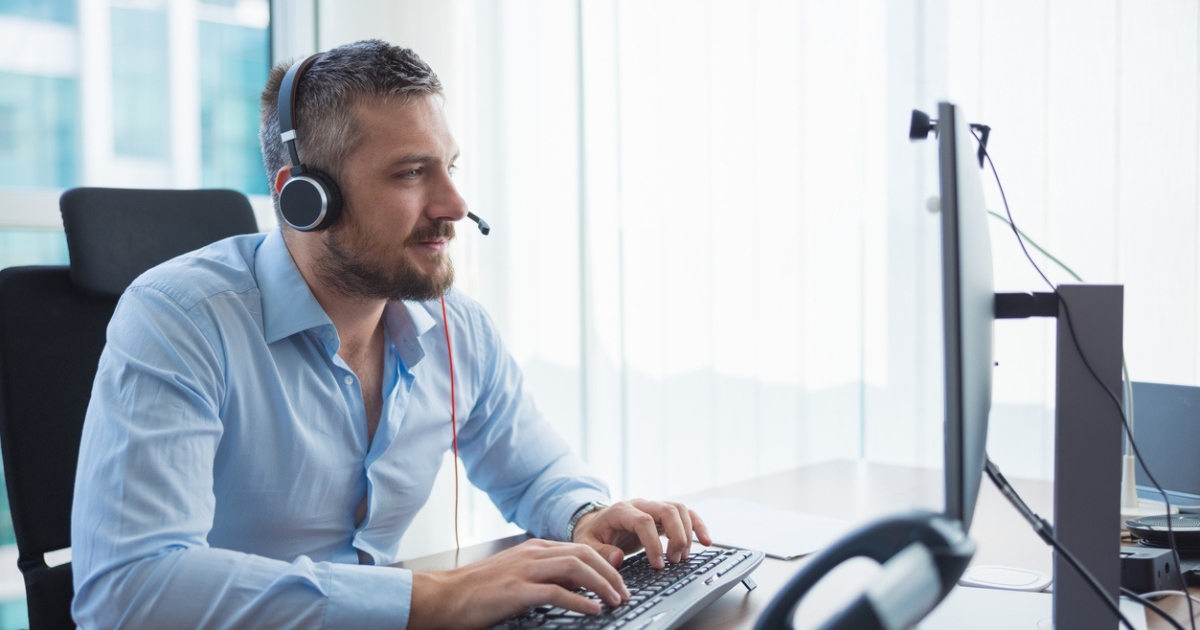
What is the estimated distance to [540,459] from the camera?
132cm

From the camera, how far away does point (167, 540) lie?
0.84 m

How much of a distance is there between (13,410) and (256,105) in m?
1.77

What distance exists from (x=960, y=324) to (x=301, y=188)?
814 mm

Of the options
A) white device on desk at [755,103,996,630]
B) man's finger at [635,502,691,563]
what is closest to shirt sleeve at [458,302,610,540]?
man's finger at [635,502,691,563]

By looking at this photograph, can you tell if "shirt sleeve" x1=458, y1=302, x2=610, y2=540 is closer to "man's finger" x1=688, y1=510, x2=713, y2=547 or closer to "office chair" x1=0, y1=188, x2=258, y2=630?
"man's finger" x1=688, y1=510, x2=713, y2=547

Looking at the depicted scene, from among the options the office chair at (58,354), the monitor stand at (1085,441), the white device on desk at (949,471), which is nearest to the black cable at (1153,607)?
the monitor stand at (1085,441)

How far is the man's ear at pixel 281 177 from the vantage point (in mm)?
1184

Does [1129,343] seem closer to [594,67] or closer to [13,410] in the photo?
[594,67]

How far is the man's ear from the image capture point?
3.88ft

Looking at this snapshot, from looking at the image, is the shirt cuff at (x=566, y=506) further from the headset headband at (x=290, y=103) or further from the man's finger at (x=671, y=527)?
the headset headband at (x=290, y=103)

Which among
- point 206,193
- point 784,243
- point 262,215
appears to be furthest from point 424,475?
point 262,215

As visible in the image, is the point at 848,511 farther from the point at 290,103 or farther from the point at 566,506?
the point at 290,103

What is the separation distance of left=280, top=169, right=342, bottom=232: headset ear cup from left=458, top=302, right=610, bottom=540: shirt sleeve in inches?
13.0

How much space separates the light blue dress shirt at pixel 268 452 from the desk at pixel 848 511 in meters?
0.13
